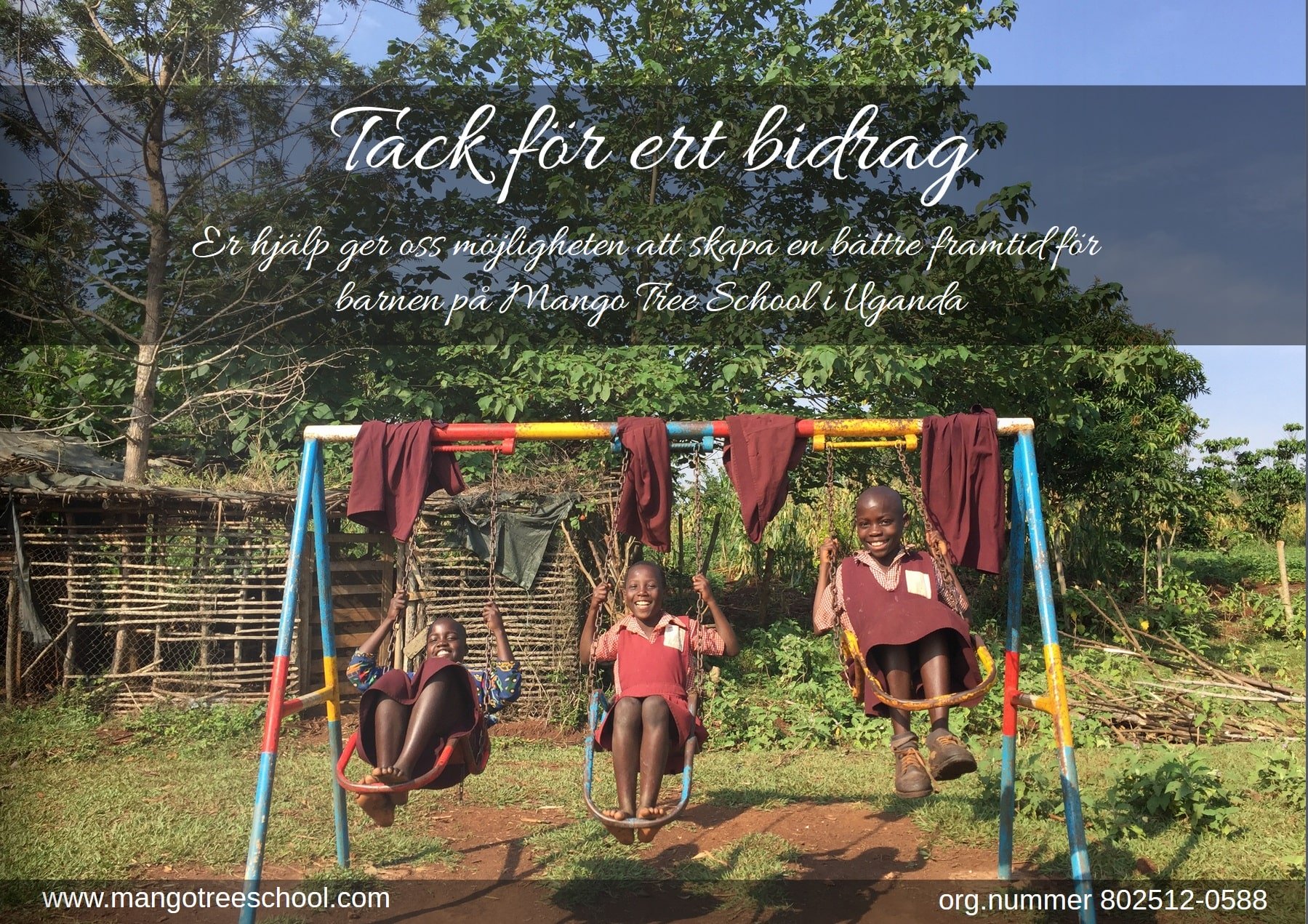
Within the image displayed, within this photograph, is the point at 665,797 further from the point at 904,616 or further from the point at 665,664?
the point at 904,616

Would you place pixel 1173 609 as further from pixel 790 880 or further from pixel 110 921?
pixel 110 921

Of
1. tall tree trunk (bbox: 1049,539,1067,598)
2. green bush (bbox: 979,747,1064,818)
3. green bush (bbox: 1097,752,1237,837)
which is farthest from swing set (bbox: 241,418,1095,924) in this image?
tall tree trunk (bbox: 1049,539,1067,598)

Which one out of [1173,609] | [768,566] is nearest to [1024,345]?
[768,566]

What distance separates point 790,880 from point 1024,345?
7059 millimetres

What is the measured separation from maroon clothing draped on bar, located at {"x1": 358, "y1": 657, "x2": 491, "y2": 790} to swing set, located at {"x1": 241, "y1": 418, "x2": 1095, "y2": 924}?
0.18 ft

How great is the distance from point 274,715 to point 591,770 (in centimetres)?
142

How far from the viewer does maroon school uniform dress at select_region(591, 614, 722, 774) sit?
4.66m

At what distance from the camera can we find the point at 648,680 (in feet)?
15.8

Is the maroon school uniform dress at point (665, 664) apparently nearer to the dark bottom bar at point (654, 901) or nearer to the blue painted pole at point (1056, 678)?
the dark bottom bar at point (654, 901)

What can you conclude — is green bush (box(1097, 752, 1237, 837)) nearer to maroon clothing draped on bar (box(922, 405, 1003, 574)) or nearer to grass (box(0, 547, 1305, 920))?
grass (box(0, 547, 1305, 920))

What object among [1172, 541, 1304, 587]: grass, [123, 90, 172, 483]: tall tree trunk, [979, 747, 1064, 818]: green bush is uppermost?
[123, 90, 172, 483]: tall tree trunk

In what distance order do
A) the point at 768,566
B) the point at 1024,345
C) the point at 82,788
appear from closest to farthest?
the point at 82,788 < the point at 1024,345 < the point at 768,566

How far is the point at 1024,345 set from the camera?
1052 centimetres

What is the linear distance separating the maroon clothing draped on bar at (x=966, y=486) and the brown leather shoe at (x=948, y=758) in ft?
2.65
